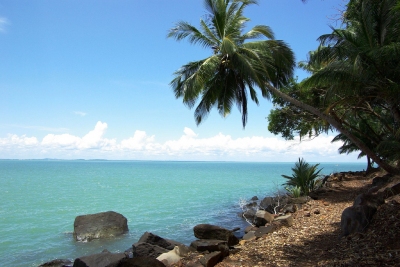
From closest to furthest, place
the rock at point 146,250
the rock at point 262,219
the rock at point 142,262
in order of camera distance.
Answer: the rock at point 142,262 < the rock at point 146,250 < the rock at point 262,219

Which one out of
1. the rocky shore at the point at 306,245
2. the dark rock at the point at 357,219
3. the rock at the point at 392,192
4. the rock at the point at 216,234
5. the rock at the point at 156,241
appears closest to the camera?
the rocky shore at the point at 306,245

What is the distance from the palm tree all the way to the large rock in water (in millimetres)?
5759

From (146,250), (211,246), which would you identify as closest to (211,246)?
(211,246)

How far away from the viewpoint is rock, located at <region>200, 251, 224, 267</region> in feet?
20.5

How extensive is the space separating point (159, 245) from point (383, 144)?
38.1ft

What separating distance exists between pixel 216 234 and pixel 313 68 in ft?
40.4

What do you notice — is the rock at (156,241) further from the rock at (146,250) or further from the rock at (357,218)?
the rock at (357,218)

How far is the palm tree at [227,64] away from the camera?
12719 mm

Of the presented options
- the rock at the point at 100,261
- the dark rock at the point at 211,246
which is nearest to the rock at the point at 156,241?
the dark rock at the point at 211,246

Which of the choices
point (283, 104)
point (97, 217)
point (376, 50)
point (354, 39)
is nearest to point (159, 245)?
point (97, 217)

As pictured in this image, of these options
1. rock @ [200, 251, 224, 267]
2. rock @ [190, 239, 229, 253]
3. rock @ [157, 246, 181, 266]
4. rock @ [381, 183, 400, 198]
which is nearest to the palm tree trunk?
rock @ [381, 183, 400, 198]

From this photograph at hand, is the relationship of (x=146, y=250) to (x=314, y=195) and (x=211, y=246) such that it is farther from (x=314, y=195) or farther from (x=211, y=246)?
(x=314, y=195)

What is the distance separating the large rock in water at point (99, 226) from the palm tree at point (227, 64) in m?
5.76

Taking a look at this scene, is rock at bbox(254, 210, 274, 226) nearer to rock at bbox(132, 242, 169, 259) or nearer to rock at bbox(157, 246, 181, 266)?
rock at bbox(132, 242, 169, 259)
